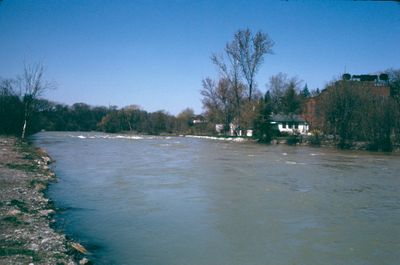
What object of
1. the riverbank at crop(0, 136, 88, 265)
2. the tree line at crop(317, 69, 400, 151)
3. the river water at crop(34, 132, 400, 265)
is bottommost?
the river water at crop(34, 132, 400, 265)

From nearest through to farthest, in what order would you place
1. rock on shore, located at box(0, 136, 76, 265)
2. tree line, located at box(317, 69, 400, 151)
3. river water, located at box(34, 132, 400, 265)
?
rock on shore, located at box(0, 136, 76, 265)
river water, located at box(34, 132, 400, 265)
tree line, located at box(317, 69, 400, 151)

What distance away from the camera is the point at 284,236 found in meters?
8.70

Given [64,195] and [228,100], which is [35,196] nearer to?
[64,195]

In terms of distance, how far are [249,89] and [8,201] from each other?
169 feet

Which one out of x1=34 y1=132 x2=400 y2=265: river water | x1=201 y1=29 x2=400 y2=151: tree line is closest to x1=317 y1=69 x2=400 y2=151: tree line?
x1=201 y1=29 x2=400 y2=151: tree line

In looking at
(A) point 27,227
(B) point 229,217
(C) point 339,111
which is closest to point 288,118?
(C) point 339,111

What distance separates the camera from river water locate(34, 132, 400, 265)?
750cm

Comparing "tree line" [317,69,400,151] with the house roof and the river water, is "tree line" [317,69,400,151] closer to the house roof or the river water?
the river water

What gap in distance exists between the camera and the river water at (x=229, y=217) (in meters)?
7.50

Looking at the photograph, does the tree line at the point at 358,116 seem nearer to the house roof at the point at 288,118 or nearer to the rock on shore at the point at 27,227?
the house roof at the point at 288,118

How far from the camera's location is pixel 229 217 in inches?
412

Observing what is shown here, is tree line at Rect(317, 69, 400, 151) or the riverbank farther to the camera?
tree line at Rect(317, 69, 400, 151)

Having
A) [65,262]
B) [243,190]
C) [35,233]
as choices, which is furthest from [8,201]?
[243,190]

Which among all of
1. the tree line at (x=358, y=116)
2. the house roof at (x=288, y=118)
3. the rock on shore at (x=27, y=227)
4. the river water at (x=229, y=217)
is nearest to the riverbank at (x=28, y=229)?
the rock on shore at (x=27, y=227)
